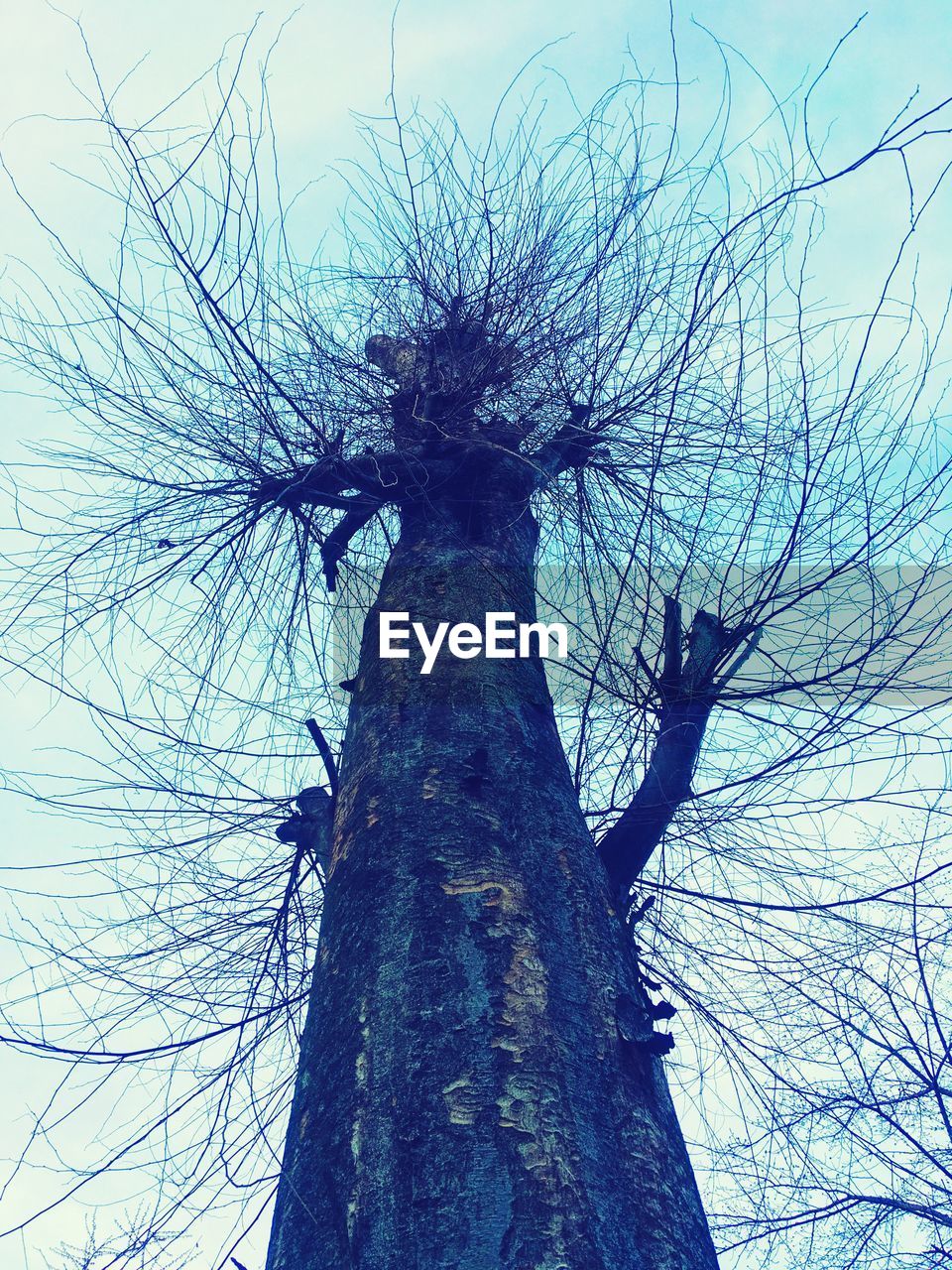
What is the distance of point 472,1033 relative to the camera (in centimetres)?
142

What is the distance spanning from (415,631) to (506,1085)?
107 cm

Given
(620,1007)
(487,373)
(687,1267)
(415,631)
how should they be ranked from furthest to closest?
1. (487,373)
2. (415,631)
3. (620,1007)
4. (687,1267)

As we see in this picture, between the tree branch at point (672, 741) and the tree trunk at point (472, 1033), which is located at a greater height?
the tree branch at point (672, 741)

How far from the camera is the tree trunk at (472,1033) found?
126cm

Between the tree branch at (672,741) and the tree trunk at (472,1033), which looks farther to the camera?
the tree branch at (672,741)

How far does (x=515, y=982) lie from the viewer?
150 centimetres

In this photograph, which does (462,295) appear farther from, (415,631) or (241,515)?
(415,631)

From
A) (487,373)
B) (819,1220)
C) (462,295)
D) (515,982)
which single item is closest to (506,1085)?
(515,982)

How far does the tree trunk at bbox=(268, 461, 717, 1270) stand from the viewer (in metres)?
1.26

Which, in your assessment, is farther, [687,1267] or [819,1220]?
[819,1220]

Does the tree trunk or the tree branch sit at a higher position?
the tree branch

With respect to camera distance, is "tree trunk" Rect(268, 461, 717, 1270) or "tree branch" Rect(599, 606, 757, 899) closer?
"tree trunk" Rect(268, 461, 717, 1270)

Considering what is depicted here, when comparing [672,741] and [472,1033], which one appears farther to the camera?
[672,741]

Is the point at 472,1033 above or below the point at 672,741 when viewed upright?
below
